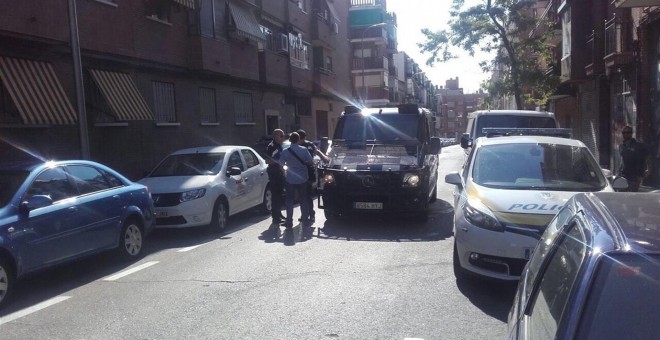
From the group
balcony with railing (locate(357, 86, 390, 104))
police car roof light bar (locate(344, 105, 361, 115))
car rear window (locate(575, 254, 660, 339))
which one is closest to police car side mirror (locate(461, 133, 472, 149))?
police car roof light bar (locate(344, 105, 361, 115))

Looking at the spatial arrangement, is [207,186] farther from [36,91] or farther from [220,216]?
[36,91]

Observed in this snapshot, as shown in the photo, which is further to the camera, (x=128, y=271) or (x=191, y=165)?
(x=191, y=165)

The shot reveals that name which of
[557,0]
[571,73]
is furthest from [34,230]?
[557,0]

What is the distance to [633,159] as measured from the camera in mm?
10609

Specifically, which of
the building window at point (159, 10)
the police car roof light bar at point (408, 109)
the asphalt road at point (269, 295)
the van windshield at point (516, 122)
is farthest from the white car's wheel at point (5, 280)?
the building window at point (159, 10)

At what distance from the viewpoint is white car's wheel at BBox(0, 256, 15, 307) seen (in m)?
6.03

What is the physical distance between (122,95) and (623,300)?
13890 mm

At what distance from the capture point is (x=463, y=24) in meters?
26.6

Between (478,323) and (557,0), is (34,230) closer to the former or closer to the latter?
(478,323)

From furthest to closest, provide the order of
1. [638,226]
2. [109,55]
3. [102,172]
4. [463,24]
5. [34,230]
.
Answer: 1. [463,24]
2. [109,55]
3. [102,172]
4. [34,230]
5. [638,226]

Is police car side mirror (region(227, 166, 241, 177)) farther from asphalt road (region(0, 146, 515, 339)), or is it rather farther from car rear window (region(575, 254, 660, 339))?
car rear window (region(575, 254, 660, 339))

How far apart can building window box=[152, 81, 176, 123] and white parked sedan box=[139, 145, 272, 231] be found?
18.4 ft

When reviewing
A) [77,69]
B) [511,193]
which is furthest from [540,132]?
[77,69]

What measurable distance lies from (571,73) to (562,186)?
17.7m
